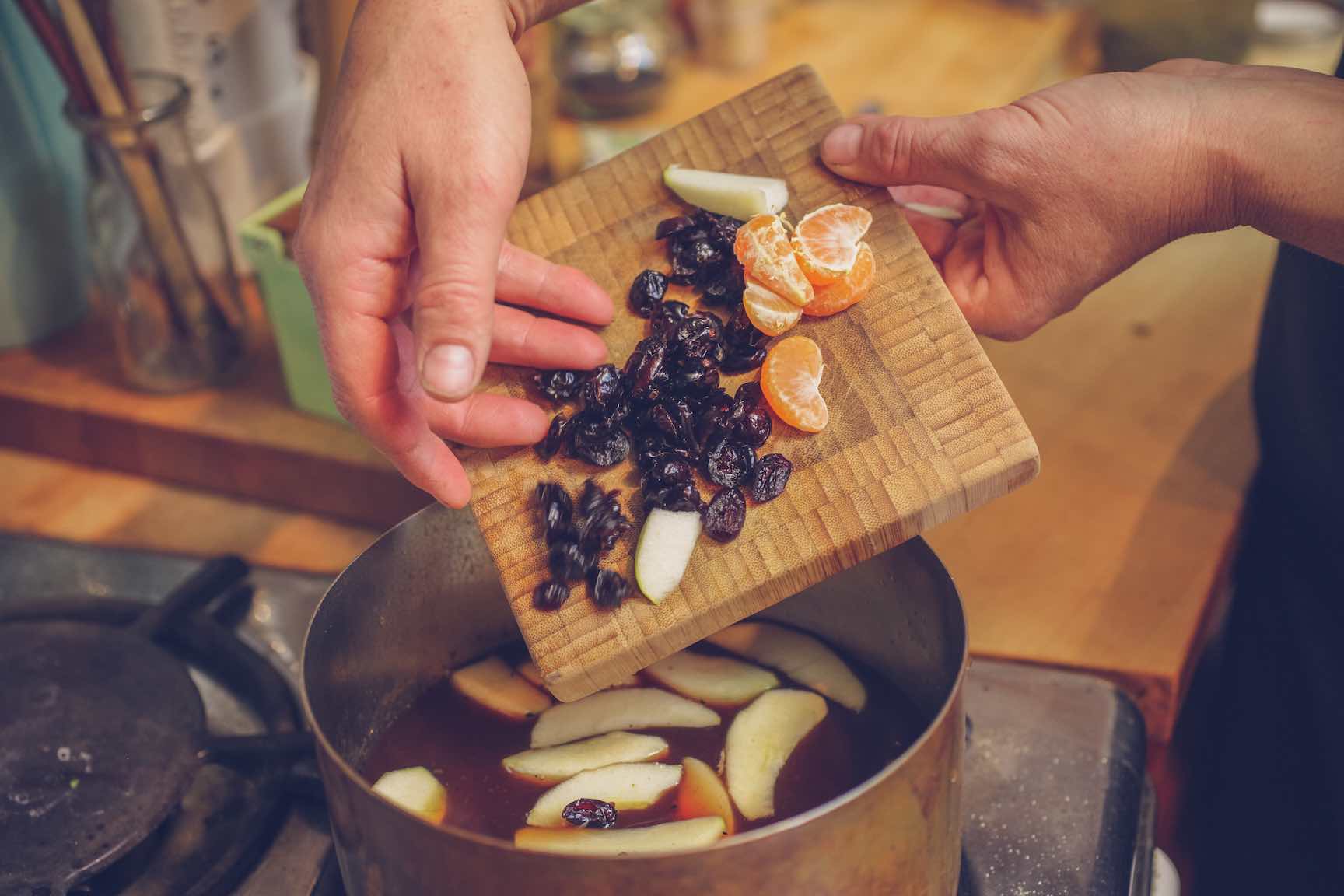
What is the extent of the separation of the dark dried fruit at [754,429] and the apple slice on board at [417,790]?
0.42m

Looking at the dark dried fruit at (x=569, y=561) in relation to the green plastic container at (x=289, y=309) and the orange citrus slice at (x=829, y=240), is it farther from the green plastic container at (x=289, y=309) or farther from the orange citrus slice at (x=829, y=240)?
the green plastic container at (x=289, y=309)

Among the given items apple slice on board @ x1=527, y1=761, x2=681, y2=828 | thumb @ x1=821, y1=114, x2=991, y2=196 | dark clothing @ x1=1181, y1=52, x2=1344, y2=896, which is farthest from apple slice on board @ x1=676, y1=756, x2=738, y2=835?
dark clothing @ x1=1181, y1=52, x2=1344, y2=896

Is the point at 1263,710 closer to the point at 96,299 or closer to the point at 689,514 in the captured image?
the point at 689,514

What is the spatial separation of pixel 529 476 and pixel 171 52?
42.6 inches

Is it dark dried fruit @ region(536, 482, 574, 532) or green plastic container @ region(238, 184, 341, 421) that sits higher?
dark dried fruit @ region(536, 482, 574, 532)

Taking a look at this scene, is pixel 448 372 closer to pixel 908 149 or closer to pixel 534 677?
pixel 534 677

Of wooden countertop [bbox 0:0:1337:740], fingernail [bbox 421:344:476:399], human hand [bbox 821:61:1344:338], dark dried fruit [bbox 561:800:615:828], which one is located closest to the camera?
fingernail [bbox 421:344:476:399]

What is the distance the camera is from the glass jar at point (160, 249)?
1569mm

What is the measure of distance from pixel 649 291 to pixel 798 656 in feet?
1.30

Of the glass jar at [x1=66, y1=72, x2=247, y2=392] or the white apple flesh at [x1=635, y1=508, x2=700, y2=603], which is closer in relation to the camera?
the white apple flesh at [x1=635, y1=508, x2=700, y2=603]

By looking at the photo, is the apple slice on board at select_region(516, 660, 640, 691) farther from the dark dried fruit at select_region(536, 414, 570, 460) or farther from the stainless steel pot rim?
the stainless steel pot rim

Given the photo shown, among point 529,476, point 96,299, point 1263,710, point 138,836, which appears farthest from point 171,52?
point 1263,710

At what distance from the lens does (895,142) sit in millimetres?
1129

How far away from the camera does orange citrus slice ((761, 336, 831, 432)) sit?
1.04 meters
